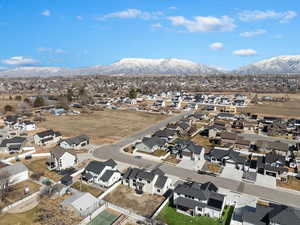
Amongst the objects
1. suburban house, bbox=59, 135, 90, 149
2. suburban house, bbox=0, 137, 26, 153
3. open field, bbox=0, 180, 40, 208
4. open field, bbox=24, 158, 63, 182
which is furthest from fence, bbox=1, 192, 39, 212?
suburban house, bbox=0, 137, 26, 153

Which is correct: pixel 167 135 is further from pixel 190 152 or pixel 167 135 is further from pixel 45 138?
pixel 45 138

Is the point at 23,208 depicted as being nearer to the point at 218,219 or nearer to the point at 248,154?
the point at 218,219

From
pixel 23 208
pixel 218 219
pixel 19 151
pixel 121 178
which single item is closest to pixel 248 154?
pixel 218 219

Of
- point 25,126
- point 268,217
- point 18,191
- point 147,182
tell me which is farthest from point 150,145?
point 25,126

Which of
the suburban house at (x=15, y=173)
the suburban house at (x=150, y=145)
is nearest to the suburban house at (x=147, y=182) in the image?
the suburban house at (x=150, y=145)

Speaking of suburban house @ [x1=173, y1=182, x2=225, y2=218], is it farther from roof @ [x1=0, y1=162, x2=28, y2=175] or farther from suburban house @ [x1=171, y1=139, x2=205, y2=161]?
roof @ [x1=0, y1=162, x2=28, y2=175]
